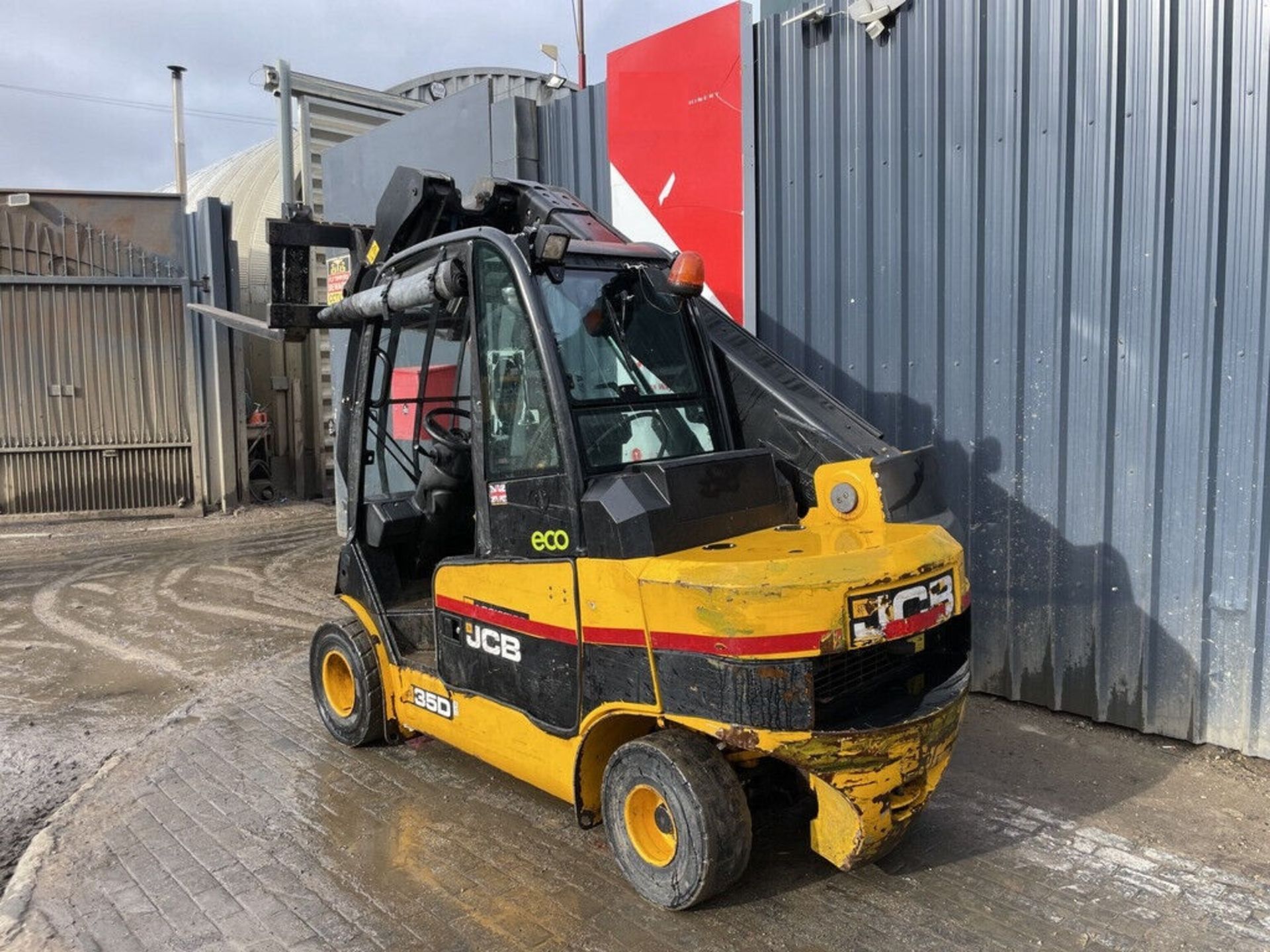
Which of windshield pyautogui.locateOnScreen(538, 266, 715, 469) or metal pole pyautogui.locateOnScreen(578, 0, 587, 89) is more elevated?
metal pole pyautogui.locateOnScreen(578, 0, 587, 89)

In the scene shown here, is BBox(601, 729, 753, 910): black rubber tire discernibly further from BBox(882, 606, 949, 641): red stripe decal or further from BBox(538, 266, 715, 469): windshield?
BBox(538, 266, 715, 469): windshield

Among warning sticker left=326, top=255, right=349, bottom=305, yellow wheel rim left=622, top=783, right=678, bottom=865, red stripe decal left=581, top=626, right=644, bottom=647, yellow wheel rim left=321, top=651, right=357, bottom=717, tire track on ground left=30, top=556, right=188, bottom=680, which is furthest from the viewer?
warning sticker left=326, top=255, right=349, bottom=305

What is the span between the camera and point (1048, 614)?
531 centimetres

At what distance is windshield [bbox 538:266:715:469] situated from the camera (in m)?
3.71

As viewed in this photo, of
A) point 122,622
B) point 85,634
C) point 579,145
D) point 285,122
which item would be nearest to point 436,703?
point 85,634

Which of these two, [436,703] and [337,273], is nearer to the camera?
[436,703]

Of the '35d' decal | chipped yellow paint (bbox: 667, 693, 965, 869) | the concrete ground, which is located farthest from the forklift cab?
chipped yellow paint (bbox: 667, 693, 965, 869)

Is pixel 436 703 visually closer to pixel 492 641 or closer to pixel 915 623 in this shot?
pixel 492 641

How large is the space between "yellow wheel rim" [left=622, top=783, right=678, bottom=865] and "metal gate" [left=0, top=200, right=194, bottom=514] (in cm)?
1125

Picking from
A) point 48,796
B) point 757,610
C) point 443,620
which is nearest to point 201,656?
point 48,796

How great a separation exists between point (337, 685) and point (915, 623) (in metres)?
3.31

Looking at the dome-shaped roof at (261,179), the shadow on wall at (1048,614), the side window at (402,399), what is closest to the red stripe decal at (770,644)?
the side window at (402,399)

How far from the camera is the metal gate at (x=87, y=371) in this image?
12305 mm

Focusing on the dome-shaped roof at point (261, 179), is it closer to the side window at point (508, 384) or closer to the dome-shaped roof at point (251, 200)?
the dome-shaped roof at point (251, 200)
